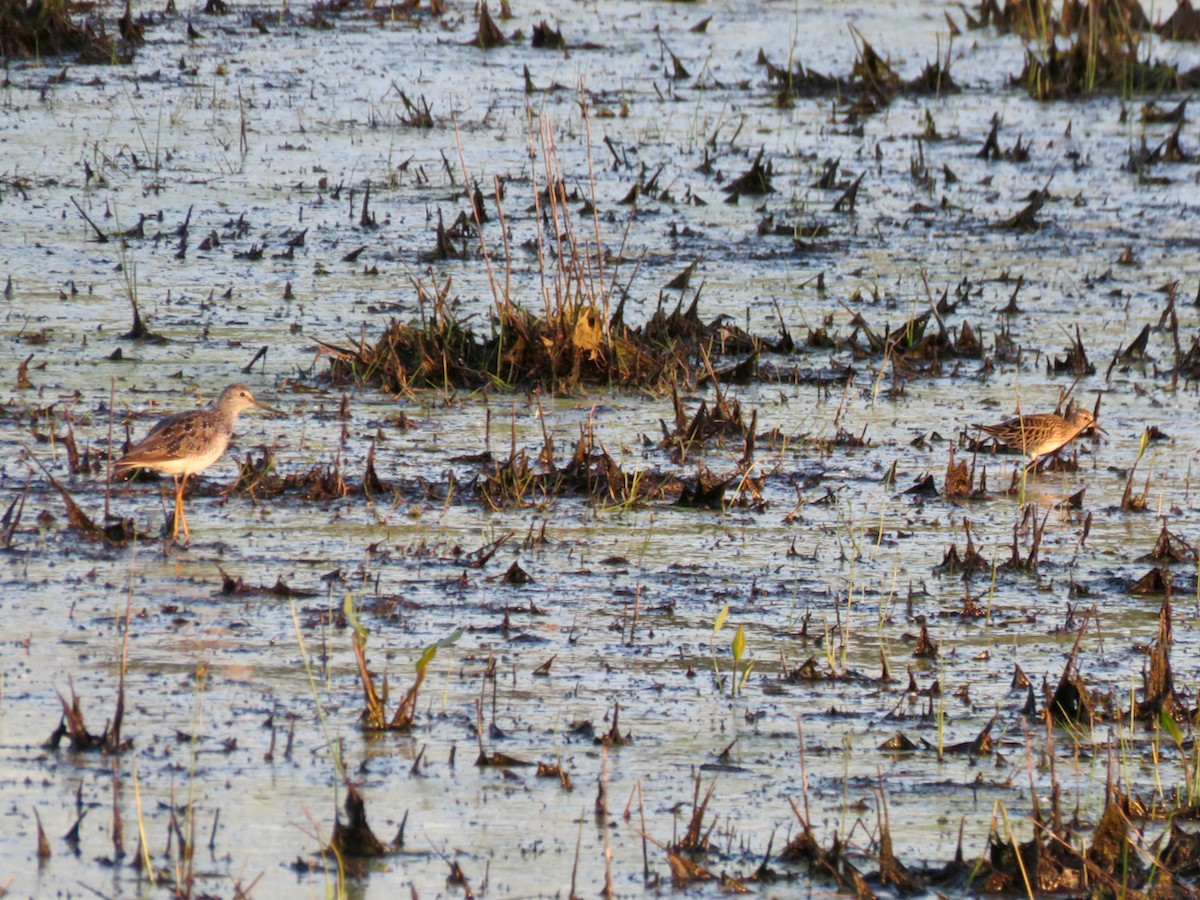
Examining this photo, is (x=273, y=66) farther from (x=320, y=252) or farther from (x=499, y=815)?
(x=499, y=815)

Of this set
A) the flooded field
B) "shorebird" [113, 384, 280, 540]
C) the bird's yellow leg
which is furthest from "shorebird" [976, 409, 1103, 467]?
the bird's yellow leg

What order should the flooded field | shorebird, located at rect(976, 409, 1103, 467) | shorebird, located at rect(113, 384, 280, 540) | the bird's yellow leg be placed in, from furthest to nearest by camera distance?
shorebird, located at rect(976, 409, 1103, 467), shorebird, located at rect(113, 384, 280, 540), the bird's yellow leg, the flooded field

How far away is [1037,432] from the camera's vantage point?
7484mm

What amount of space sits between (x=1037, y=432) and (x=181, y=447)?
3.19m

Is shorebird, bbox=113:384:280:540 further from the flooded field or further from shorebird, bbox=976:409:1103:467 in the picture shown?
shorebird, bbox=976:409:1103:467

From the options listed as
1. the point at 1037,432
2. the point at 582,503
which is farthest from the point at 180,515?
the point at 1037,432

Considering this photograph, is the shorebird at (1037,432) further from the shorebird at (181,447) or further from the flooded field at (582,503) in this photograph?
the shorebird at (181,447)

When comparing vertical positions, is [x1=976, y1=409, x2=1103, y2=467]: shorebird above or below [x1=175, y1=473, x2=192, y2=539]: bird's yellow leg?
above

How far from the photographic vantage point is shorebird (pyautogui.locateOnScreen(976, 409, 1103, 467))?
7.51 metres

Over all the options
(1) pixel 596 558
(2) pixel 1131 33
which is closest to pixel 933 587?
(1) pixel 596 558

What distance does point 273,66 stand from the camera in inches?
607

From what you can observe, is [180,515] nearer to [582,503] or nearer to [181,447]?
[181,447]

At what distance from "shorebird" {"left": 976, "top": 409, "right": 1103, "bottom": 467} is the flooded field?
0.47ft

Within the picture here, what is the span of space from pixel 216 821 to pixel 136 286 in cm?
591
